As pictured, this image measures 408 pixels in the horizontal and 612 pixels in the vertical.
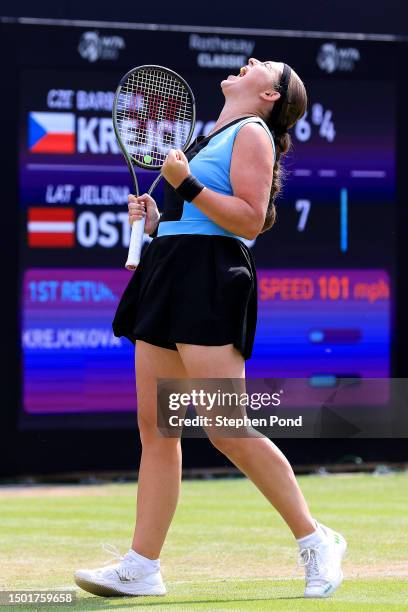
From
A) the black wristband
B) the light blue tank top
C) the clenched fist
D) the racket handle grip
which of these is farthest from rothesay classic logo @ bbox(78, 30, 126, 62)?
the black wristband

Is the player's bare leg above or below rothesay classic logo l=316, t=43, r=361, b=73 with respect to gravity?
below

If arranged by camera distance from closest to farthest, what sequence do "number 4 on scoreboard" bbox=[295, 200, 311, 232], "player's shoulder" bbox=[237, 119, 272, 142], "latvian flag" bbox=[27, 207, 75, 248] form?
"player's shoulder" bbox=[237, 119, 272, 142]
"latvian flag" bbox=[27, 207, 75, 248]
"number 4 on scoreboard" bbox=[295, 200, 311, 232]

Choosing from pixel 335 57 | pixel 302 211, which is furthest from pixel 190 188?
pixel 335 57

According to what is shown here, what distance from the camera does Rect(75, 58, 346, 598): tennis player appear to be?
4371 mm

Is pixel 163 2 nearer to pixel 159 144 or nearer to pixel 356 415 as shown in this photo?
pixel 356 415

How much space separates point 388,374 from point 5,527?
3.33 meters

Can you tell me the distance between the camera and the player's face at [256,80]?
15.0ft

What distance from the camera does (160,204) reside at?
28.2 feet

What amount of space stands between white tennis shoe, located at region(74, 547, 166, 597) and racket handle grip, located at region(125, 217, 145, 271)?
3.04 ft

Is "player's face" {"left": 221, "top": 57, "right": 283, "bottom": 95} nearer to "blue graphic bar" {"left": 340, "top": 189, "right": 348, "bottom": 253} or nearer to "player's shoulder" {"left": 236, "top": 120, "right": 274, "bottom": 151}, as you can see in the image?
"player's shoulder" {"left": 236, "top": 120, "right": 274, "bottom": 151}

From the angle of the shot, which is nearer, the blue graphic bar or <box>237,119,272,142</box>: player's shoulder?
<box>237,119,272,142</box>: player's shoulder

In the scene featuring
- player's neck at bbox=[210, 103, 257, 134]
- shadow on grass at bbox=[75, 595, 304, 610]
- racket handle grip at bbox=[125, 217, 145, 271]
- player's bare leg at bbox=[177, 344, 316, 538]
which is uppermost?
player's neck at bbox=[210, 103, 257, 134]

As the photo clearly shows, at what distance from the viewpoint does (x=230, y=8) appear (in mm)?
9172

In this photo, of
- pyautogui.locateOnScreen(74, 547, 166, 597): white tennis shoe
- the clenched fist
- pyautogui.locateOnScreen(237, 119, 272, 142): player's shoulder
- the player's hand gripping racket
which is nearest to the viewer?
pyautogui.locateOnScreen(237, 119, 272, 142): player's shoulder
